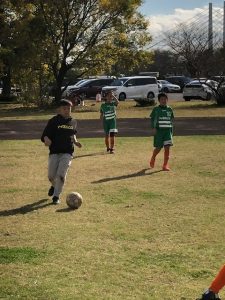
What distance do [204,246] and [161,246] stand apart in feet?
1.57

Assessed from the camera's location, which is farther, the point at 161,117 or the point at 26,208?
the point at 161,117

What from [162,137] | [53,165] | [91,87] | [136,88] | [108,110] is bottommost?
[53,165]

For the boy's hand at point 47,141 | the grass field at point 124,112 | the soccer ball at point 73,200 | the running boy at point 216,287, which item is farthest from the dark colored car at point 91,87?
the running boy at point 216,287

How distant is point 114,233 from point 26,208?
6.09 feet

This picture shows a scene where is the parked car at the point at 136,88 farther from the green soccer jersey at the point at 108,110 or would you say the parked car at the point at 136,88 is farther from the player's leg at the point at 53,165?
the player's leg at the point at 53,165

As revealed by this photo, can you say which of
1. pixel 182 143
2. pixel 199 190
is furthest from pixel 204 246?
pixel 182 143

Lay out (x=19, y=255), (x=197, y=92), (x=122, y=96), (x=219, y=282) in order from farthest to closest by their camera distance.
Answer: (x=122, y=96) → (x=197, y=92) → (x=19, y=255) → (x=219, y=282)

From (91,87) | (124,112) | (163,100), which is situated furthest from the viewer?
(91,87)

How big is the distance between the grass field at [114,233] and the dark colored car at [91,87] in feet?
99.2

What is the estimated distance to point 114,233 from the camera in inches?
262

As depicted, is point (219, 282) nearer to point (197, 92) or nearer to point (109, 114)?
point (109, 114)

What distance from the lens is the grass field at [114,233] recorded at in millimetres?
4984

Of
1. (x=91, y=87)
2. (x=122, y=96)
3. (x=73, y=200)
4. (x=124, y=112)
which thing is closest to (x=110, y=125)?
(x=73, y=200)

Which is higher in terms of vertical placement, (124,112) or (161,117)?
(161,117)
